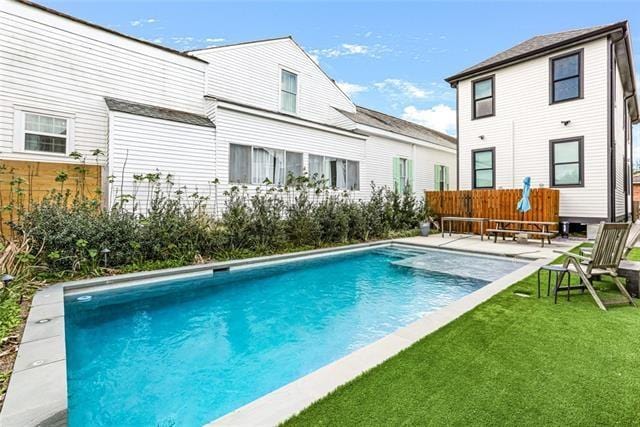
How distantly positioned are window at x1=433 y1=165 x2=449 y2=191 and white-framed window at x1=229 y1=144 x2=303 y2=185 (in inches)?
394

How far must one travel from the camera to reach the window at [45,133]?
26.3 ft

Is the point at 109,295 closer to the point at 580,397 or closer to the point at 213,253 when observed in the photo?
the point at 213,253

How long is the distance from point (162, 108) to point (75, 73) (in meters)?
2.17

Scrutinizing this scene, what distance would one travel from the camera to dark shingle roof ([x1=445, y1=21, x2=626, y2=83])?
11.5 metres

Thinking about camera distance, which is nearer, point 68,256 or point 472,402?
point 472,402

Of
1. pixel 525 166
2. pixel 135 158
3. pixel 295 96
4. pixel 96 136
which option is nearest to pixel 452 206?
pixel 525 166

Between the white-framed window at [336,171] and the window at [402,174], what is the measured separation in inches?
119

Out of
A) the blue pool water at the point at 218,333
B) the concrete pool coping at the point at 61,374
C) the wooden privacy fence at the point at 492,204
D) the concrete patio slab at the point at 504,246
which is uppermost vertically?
the wooden privacy fence at the point at 492,204

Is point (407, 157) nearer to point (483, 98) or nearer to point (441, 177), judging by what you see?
point (441, 177)

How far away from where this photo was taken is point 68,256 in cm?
624

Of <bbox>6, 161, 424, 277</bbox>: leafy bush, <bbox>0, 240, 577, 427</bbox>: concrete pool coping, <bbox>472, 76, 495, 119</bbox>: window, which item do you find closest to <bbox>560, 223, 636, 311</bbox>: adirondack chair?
<bbox>0, 240, 577, 427</bbox>: concrete pool coping

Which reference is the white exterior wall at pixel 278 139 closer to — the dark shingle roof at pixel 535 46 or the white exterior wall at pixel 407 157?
the white exterior wall at pixel 407 157

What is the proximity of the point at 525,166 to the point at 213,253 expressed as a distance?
12460mm

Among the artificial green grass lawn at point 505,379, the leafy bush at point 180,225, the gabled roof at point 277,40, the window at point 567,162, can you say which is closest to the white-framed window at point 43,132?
the leafy bush at point 180,225
